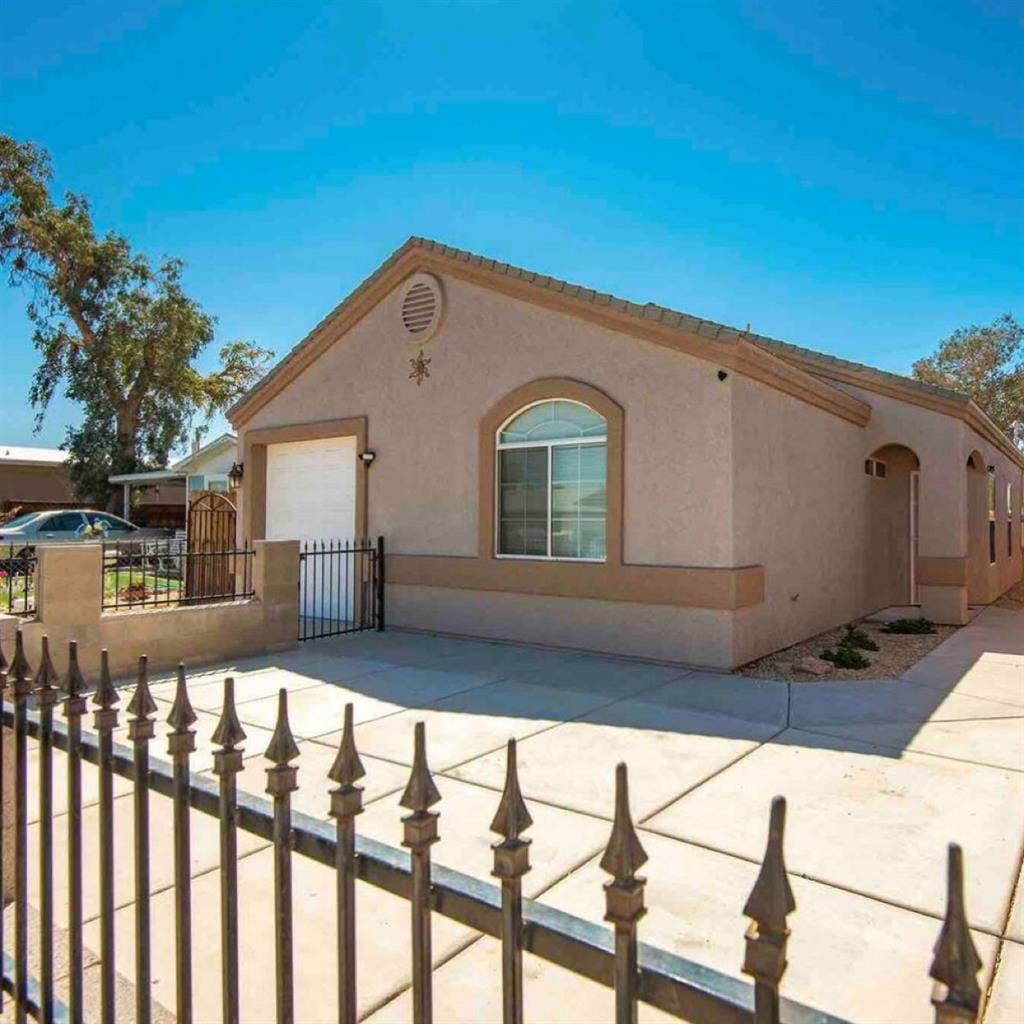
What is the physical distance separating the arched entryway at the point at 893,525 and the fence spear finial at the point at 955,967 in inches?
537

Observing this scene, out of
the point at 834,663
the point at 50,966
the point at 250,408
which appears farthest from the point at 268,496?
the point at 50,966

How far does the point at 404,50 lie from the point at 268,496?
25.1 feet

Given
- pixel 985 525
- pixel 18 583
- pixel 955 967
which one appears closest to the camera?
pixel 955 967

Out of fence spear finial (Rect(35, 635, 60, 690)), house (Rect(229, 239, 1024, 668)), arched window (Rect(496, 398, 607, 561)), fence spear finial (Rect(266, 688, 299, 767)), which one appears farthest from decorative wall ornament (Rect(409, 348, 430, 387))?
fence spear finial (Rect(266, 688, 299, 767))

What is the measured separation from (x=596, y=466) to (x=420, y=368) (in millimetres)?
3358

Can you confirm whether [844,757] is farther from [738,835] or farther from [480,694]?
[480,694]

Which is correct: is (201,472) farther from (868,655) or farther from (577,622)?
(868,655)

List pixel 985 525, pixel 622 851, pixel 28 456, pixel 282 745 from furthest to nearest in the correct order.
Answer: pixel 28 456 → pixel 985 525 → pixel 282 745 → pixel 622 851

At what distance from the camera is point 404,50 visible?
922 centimetres

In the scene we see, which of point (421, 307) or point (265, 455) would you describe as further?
point (265, 455)

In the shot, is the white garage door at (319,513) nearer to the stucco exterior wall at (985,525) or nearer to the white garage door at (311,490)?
the white garage door at (311,490)

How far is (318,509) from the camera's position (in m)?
12.9

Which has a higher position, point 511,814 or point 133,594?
point 511,814

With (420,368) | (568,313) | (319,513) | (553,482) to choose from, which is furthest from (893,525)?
(319,513)
